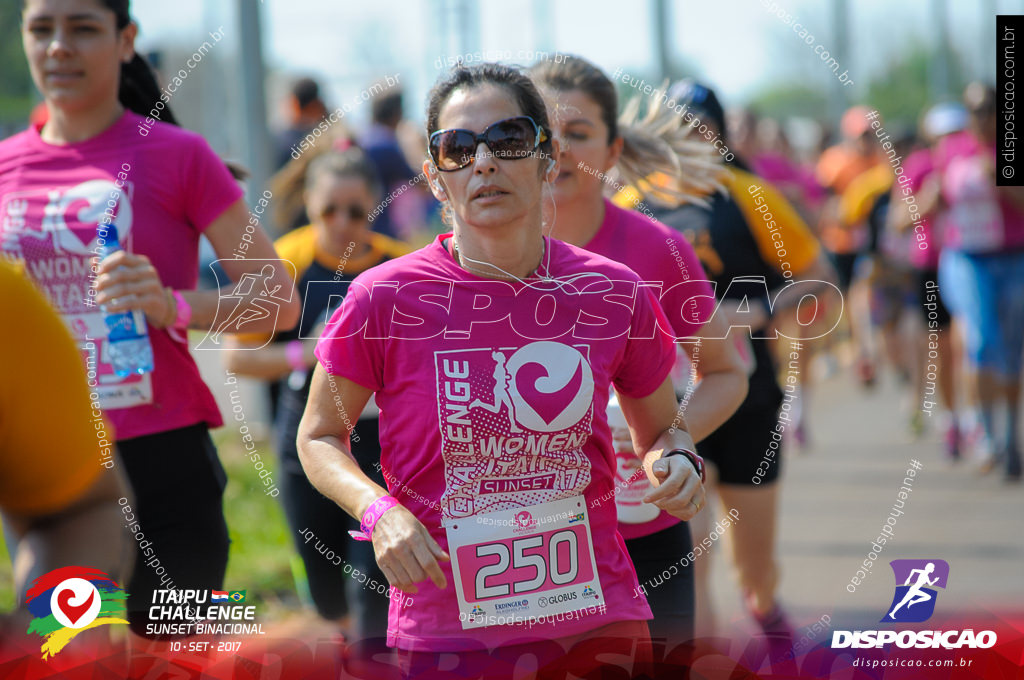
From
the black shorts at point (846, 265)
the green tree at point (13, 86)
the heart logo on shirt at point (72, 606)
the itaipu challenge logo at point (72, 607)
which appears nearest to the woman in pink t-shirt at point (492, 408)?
the itaipu challenge logo at point (72, 607)

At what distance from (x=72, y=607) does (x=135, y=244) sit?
844 mm

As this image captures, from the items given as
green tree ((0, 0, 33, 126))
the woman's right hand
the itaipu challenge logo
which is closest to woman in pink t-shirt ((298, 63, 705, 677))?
the woman's right hand

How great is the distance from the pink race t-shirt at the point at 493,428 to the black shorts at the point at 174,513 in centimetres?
79

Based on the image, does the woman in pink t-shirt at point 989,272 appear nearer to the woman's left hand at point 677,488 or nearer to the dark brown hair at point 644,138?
the dark brown hair at point 644,138

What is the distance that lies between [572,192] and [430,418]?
103 cm

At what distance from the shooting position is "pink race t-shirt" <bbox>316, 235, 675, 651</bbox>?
232 centimetres

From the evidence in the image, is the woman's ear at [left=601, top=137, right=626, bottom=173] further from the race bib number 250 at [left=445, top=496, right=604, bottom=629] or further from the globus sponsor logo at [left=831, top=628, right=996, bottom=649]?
the globus sponsor logo at [left=831, top=628, right=996, bottom=649]

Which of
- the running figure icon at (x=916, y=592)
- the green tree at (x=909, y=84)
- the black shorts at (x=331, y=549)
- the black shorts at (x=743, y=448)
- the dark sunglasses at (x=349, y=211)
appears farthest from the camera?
the green tree at (x=909, y=84)

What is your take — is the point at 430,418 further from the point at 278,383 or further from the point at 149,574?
the point at 278,383

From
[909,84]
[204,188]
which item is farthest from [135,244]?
[909,84]

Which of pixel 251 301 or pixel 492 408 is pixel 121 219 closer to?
pixel 251 301

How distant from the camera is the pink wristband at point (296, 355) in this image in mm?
4121

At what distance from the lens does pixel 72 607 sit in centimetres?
272

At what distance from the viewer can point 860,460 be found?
7.87m
